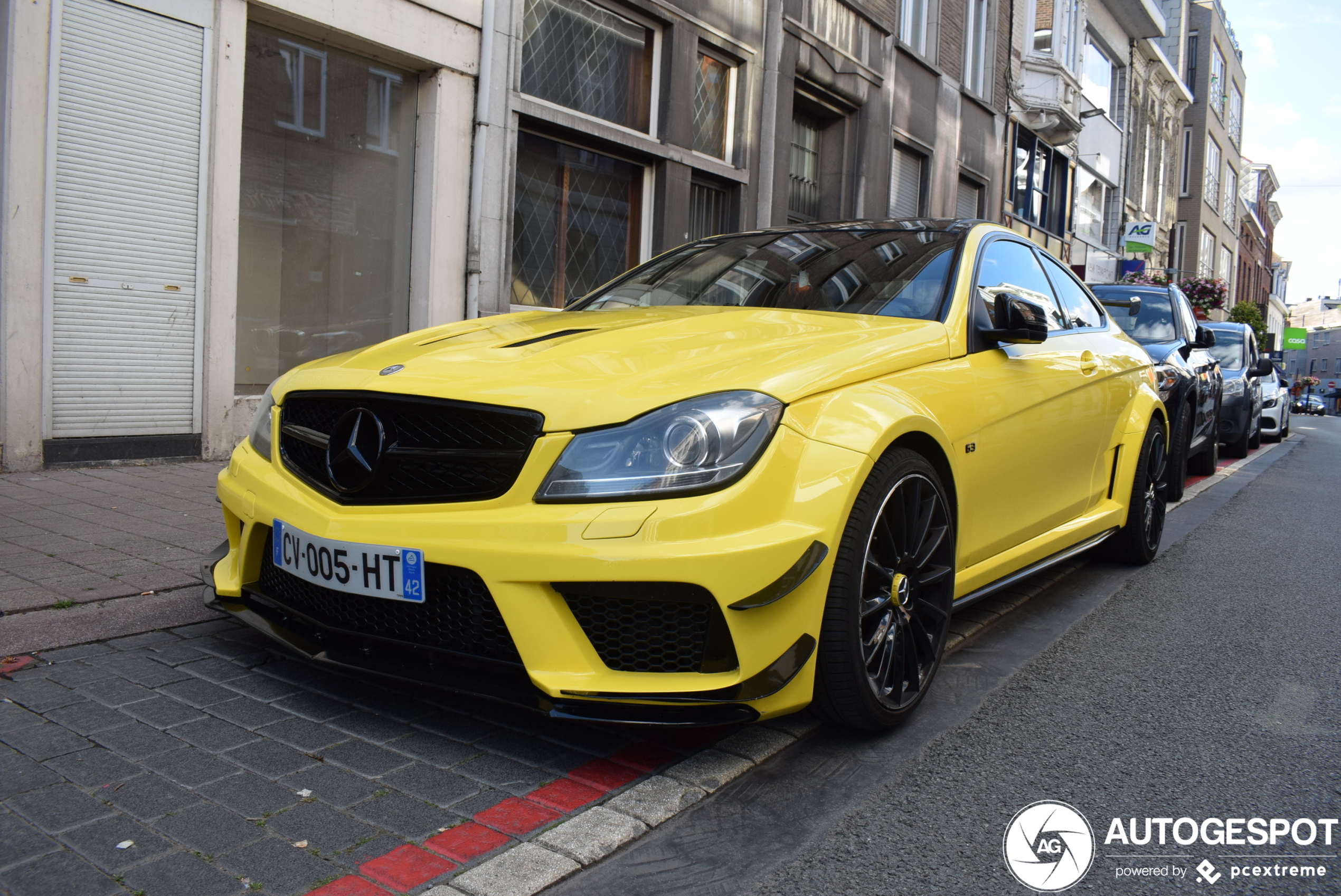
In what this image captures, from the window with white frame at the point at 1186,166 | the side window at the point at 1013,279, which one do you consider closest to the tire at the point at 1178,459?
the side window at the point at 1013,279

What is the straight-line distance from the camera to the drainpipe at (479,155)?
351 inches

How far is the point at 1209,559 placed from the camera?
5.84m

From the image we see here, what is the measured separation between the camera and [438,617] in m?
2.54

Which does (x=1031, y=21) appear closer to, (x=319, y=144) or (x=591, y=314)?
(x=319, y=144)

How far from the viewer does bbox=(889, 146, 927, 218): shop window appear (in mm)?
17344

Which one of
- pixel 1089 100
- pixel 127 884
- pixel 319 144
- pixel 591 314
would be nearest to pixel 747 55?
pixel 319 144

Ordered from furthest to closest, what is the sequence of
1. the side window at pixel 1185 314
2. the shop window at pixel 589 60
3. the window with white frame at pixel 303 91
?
the shop window at pixel 589 60 < the side window at pixel 1185 314 < the window with white frame at pixel 303 91

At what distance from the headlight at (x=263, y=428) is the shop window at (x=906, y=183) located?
587 inches

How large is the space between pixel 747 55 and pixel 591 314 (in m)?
9.73

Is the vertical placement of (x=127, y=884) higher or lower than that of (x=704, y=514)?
lower

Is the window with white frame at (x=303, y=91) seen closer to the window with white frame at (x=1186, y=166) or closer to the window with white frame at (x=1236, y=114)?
the window with white frame at (x=1186, y=166)

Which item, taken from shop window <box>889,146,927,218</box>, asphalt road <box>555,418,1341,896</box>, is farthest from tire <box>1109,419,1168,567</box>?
shop window <box>889,146,927,218</box>

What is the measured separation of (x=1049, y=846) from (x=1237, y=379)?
39.5 ft

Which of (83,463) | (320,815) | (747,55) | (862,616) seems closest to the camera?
(320,815)
